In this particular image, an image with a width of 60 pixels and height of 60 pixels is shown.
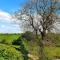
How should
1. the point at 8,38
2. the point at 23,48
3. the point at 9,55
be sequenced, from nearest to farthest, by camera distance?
the point at 9,55
the point at 23,48
the point at 8,38

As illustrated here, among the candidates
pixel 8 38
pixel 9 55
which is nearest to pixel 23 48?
pixel 9 55

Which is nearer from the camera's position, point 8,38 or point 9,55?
point 9,55

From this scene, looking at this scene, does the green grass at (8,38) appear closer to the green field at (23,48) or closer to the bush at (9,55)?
the green field at (23,48)

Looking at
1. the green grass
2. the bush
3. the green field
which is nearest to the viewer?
the bush

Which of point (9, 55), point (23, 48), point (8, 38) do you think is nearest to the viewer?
point (9, 55)

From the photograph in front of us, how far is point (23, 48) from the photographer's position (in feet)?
93.9

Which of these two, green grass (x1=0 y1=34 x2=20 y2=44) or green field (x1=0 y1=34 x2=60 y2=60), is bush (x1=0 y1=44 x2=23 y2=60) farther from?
green grass (x1=0 y1=34 x2=20 y2=44)

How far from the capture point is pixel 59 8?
144 feet

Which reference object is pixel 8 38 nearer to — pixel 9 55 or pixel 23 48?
pixel 23 48

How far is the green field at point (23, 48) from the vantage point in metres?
19.4

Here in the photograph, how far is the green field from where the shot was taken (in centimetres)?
1937

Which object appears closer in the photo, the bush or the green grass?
the bush

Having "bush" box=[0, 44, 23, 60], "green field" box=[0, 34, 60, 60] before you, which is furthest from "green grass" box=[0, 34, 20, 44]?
"bush" box=[0, 44, 23, 60]

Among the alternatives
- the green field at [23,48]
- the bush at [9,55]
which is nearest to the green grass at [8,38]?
the green field at [23,48]
